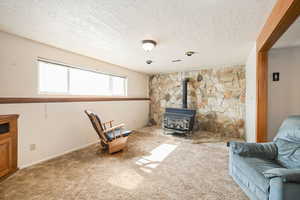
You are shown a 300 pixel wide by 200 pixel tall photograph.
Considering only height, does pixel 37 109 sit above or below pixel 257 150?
above

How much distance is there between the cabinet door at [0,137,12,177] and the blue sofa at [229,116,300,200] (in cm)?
330

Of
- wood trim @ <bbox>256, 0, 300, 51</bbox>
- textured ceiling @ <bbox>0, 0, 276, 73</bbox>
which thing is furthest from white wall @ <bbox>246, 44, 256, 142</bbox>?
wood trim @ <bbox>256, 0, 300, 51</bbox>

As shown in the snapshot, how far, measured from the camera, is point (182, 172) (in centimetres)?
219

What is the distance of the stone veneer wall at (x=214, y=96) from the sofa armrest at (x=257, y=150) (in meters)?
2.58

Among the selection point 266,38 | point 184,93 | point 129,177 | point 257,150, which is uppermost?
point 266,38

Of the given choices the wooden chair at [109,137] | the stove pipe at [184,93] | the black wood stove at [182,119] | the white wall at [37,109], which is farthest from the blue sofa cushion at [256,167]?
the white wall at [37,109]

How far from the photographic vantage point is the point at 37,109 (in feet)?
8.04

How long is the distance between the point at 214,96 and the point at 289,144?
2979 mm

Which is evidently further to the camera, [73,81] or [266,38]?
[73,81]

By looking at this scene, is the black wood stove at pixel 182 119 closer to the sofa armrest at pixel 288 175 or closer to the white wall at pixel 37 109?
the white wall at pixel 37 109

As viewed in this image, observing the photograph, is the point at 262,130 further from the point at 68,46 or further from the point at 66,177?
the point at 68,46

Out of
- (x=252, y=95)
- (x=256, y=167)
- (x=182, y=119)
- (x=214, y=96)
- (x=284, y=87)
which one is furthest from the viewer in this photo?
(x=214, y=96)

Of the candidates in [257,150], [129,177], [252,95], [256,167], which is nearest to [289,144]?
[257,150]

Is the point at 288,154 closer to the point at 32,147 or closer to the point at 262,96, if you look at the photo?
the point at 262,96
